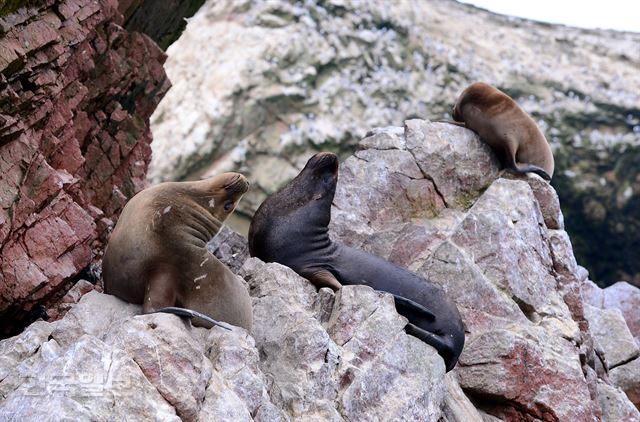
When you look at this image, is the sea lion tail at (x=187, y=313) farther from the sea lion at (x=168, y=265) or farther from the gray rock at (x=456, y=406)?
the gray rock at (x=456, y=406)

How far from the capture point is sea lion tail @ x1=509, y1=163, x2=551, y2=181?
425 inches

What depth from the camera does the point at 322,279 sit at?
836cm

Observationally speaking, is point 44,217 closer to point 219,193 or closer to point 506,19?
point 219,193

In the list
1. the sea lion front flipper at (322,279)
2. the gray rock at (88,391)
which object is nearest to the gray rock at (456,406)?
the sea lion front flipper at (322,279)

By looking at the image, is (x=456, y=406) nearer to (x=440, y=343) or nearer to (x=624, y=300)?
(x=440, y=343)

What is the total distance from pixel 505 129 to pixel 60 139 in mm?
5088

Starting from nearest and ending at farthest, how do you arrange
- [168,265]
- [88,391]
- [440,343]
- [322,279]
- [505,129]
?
1. [88,391]
2. [168,265]
3. [440,343]
4. [322,279]
5. [505,129]

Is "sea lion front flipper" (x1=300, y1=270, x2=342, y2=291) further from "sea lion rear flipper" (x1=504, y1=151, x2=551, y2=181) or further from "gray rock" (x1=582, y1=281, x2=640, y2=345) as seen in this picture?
"gray rock" (x1=582, y1=281, x2=640, y2=345)

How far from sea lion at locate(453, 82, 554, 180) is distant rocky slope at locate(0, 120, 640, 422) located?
219 mm

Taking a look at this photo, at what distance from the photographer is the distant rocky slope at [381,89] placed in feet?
77.4

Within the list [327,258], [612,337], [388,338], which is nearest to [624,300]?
[612,337]

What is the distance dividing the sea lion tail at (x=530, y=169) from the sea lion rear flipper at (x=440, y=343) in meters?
3.07

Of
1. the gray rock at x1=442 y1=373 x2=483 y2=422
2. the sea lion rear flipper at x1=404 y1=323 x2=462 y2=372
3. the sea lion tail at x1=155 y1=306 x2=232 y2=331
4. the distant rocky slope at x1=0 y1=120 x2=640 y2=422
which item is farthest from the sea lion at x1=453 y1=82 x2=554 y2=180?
the sea lion tail at x1=155 y1=306 x2=232 y2=331

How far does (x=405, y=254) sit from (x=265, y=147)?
558 inches
